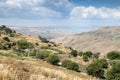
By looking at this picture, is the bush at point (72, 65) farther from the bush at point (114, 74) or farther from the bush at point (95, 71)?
the bush at point (114, 74)

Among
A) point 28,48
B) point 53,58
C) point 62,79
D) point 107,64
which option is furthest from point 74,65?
point 62,79

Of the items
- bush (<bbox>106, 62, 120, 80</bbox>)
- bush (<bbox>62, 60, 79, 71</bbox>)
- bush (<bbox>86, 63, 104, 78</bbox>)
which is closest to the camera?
bush (<bbox>106, 62, 120, 80</bbox>)

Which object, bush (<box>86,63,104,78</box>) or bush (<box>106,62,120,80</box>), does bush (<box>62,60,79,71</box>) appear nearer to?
bush (<box>86,63,104,78</box>)

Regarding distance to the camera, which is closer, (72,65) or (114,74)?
(114,74)

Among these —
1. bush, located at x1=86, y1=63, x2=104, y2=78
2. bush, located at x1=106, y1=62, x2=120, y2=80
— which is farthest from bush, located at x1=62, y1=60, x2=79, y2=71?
bush, located at x1=106, y1=62, x2=120, y2=80

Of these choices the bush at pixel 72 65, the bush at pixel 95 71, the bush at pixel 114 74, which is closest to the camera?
the bush at pixel 114 74

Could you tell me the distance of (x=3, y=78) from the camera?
12.1 metres

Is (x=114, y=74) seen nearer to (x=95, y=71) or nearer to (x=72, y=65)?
(x=95, y=71)

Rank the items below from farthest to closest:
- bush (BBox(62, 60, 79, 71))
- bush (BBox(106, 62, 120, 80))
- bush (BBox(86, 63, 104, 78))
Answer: bush (BBox(86, 63, 104, 78))
bush (BBox(62, 60, 79, 71))
bush (BBox(106, 62, 120, 80))

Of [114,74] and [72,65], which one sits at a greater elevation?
[72,65]

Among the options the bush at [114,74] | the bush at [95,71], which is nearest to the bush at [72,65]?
the bush at [95,71]

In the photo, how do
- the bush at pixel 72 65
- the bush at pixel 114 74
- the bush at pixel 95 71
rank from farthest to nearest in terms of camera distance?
the bush at pixel 95 71 < the bush at pixel 72 65 < the bush at pixel 114 74

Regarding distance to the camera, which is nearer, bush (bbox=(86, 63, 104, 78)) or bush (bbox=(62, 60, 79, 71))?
bush (bbox=(62, 60, 79, 71))

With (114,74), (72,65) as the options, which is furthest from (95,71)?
(114,74)
